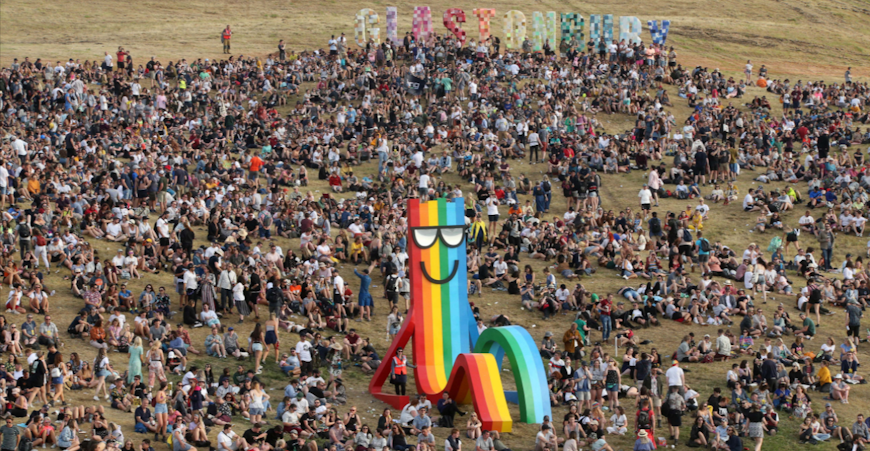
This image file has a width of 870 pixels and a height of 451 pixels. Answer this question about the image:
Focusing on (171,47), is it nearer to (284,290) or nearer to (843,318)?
(284,290)

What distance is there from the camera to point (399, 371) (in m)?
23.9

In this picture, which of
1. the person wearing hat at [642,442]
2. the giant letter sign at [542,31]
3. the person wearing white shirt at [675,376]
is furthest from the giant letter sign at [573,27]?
the person wearing hat at [642,442]

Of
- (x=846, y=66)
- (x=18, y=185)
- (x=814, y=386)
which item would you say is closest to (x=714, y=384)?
(x=814, y=386)

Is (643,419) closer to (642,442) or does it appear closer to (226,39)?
(642,442)

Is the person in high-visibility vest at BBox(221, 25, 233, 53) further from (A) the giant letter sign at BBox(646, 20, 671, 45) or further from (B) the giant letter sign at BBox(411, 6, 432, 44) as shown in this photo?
(A) the giant letter sign at BBox(646, 20, 671, 45)

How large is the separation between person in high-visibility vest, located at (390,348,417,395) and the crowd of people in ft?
3.76

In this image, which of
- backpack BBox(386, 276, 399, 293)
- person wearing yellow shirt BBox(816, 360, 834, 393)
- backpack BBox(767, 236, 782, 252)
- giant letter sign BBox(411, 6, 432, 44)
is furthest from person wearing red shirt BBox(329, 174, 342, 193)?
person wearing yellow shirt BBox(816, 360, 834, 393)

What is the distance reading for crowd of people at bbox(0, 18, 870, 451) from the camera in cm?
2236

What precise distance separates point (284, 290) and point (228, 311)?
144 centimetres

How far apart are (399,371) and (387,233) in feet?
28.5

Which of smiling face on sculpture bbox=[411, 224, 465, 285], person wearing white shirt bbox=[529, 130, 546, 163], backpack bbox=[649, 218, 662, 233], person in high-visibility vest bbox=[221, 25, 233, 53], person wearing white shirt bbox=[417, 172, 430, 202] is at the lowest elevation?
backpack bbox=[649, 218, 662, 233]

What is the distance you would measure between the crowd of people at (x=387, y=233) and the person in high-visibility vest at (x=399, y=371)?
3.76 feet

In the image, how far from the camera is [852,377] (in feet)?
82.3

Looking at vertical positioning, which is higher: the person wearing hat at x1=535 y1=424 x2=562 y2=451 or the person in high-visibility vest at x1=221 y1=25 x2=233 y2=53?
the person in high-visibility vest at x1=221 y1=25 x2=233 y2=53
